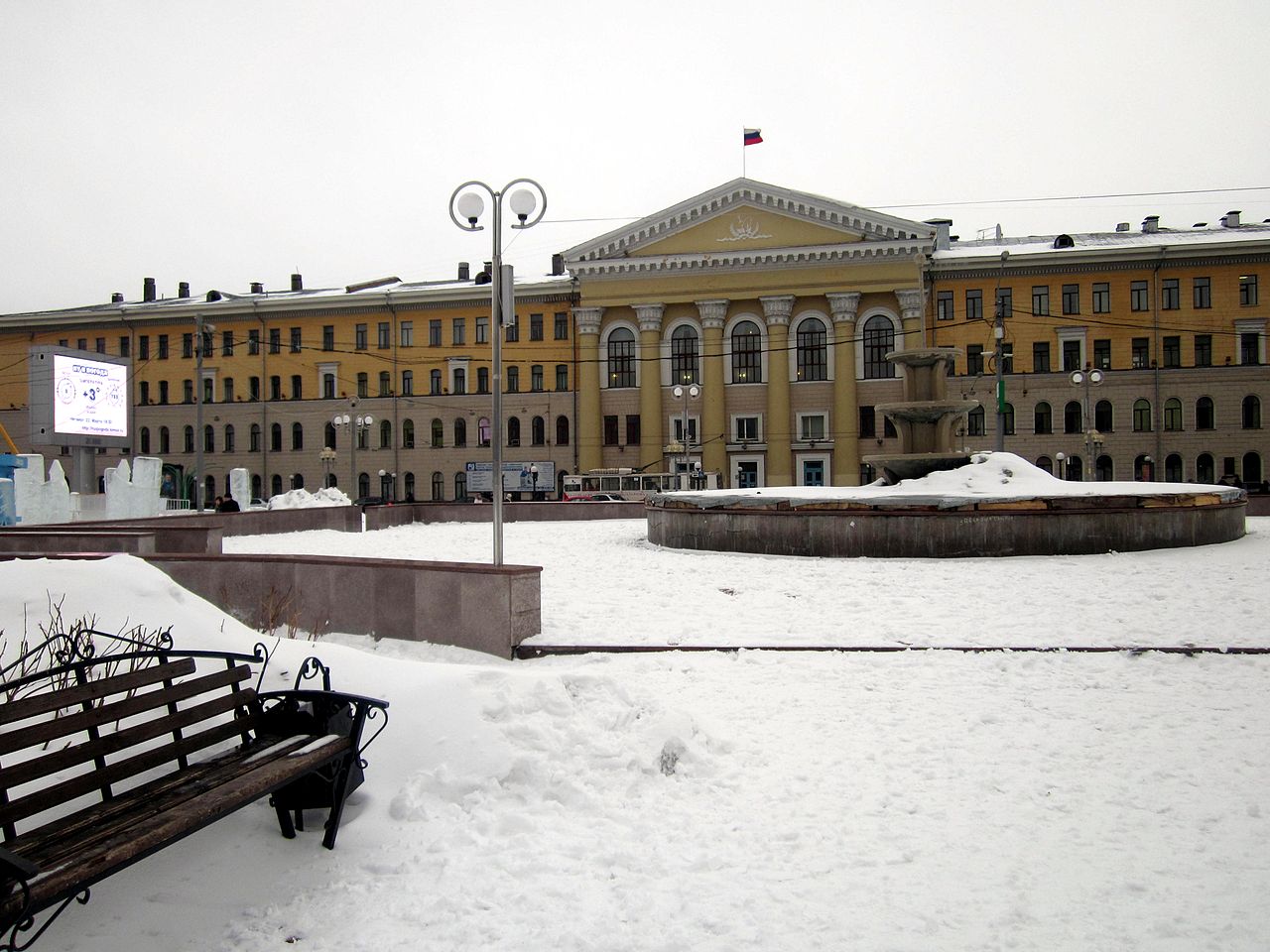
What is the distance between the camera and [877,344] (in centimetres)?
5419

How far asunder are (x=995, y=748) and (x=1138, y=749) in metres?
0.86

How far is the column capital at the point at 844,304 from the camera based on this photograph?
53.1 m

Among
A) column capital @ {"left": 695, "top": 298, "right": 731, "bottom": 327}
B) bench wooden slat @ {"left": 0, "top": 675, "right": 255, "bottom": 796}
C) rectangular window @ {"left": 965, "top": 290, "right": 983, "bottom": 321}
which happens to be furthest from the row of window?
bench wooden slat @ {"left": 0, "top": 675, "right": 255, "bottom": 796}

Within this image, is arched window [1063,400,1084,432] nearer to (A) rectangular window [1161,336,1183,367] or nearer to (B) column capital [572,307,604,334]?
(A) rectangular window [1161,336,1183,367]

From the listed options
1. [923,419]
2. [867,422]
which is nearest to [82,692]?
[923,419]

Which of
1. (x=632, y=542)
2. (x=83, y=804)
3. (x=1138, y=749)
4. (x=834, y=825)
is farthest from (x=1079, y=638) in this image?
(x=632, y=542)

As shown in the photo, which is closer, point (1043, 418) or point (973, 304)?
point (1043, 418)

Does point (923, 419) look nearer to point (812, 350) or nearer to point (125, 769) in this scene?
point (125, 769)

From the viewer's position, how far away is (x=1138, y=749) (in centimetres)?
574

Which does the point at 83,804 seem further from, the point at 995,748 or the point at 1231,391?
the point at 1231,391

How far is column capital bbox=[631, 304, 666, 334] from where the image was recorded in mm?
55438

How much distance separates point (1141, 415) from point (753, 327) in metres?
23.0

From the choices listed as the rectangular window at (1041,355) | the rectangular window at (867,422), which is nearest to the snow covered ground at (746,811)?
the rectangular window at (867,422)

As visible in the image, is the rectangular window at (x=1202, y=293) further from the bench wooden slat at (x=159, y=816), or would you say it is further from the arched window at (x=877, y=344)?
the bench wooden slat at (x=159, y=816)
